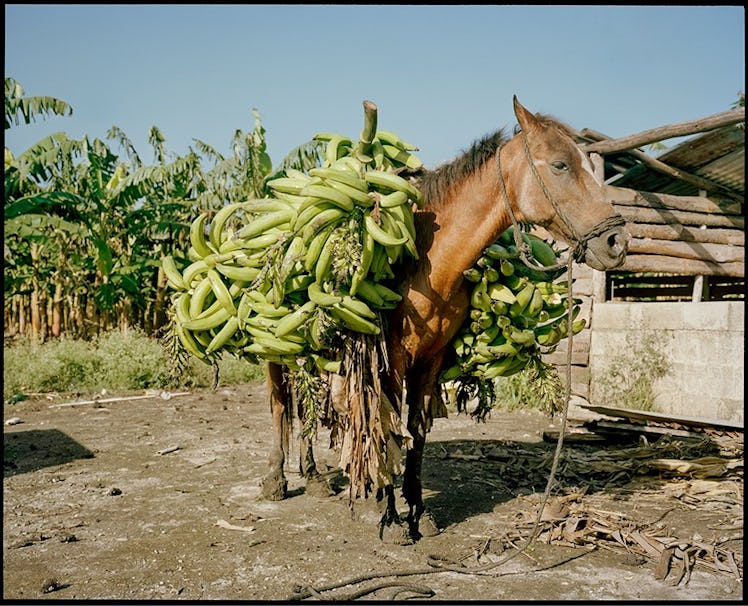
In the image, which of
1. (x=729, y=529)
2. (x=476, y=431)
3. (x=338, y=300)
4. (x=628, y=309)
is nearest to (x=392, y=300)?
(x=338, y=300)

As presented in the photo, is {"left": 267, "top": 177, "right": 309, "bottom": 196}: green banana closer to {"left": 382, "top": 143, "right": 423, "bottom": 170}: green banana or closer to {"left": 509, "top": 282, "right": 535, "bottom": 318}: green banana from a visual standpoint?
{"left": 382, "top": 143, "right": 423, "bottom": 170}: green banana

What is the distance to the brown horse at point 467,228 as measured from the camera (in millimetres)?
3770

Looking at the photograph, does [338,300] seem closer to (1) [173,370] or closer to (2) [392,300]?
(2) [392,300]

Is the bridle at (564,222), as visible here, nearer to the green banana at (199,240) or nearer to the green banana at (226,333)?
the green banana at (226,333)

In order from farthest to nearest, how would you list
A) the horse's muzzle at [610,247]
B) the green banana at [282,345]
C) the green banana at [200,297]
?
the green banana at [200,297], the green banana at [282,345], the horse's muzzle at [610,247]

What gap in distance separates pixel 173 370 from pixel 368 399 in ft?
5.20

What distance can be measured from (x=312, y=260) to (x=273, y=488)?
265 centimetres

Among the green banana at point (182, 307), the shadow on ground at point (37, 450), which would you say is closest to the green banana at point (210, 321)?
the green banana at point (182, 307)

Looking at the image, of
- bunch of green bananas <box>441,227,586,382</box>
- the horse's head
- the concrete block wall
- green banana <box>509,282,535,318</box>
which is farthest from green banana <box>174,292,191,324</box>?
the concrete block wall

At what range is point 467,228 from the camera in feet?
13.5

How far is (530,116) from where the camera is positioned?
389 cm

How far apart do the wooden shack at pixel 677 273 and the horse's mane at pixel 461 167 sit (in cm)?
445

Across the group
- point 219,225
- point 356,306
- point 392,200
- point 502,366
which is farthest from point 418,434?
point 219,225

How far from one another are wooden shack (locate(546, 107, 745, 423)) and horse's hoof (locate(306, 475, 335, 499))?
5.29 m
